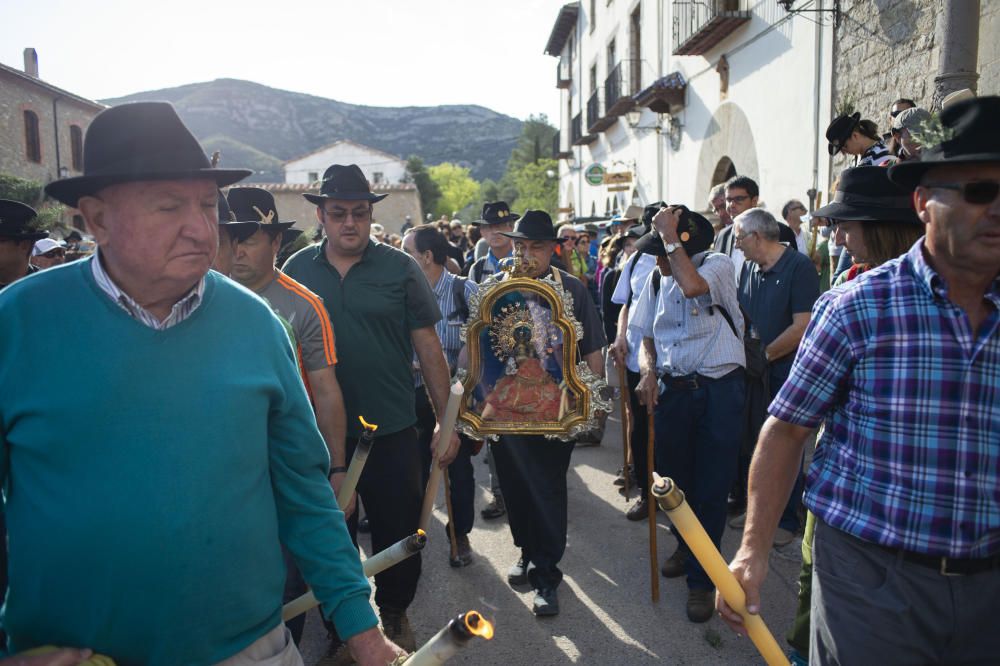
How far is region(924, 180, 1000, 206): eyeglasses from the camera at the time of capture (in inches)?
77.1

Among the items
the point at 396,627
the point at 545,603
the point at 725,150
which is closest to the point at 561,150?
the point at 725,150

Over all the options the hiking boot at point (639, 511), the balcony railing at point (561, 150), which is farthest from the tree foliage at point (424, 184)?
the hiking boot at point (639, 511)

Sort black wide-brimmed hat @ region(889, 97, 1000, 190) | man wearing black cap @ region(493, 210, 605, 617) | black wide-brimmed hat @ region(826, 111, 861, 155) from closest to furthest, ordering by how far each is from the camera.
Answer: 1. black wide-brimmed hat @ region(889, 97, 1000, 190)
2. man wearing black cap @ region(493, 210, 605, 617)
3. black wide-brimmed hat @ region(826, 111, 861, 155)

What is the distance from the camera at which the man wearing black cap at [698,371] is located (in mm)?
4434

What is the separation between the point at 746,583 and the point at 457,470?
329 centimetres

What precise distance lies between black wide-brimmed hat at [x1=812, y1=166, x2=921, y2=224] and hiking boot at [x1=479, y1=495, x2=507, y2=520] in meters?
3.83

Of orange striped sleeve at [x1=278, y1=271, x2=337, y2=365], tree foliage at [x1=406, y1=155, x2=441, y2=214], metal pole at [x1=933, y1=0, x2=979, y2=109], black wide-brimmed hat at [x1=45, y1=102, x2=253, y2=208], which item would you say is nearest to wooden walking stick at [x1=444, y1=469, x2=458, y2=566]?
orange striped sleeve at [x1=278, y1=271, x2=337, y2=365]

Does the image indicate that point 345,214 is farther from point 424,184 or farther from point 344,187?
point 424,184

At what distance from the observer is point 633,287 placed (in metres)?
5.75

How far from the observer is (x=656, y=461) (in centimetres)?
500

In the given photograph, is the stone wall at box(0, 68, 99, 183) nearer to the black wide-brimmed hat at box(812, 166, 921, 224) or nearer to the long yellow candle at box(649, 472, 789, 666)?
the black wide-brimmed hat at box(812, 166, 921, 224)

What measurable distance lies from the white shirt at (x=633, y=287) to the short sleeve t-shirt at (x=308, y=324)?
7.72 feet

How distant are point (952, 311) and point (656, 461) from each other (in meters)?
3.09

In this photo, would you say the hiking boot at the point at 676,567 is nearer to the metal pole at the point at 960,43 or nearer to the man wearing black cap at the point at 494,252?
the man wearing black cap at the point at 494,252
